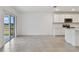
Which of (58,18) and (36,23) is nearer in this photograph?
(58,18)

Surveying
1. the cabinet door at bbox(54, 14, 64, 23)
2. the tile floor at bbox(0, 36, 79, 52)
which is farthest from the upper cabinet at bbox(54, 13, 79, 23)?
the tile floor at bbox(0, 36, 79, 52)

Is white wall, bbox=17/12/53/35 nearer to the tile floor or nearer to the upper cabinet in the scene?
the upper cabinet

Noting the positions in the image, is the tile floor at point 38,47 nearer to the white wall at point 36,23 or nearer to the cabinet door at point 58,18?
the cabinet door at point 58,18

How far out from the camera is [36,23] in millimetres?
14609

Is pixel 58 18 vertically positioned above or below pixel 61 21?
above

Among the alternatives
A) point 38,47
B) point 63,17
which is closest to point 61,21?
point 63,17

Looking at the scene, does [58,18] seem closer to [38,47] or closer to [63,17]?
[63,17]

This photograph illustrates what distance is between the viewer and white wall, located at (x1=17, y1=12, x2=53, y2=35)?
1444 centimetres

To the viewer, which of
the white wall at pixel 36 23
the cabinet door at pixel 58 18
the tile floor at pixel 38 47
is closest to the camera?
the tile floor at pixel 38 47

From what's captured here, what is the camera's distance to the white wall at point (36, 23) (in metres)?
14.4

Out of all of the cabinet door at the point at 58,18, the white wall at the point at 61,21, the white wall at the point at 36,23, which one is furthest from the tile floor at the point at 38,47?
the white wall at the point at 36,23

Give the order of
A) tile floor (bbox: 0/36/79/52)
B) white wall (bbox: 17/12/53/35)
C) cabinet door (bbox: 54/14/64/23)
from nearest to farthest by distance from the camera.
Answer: tile floor (bbox: 0/36/79/52), cabinet door (bbox: 54/14/64/23), white wall (bbox: 17/12/53/35)

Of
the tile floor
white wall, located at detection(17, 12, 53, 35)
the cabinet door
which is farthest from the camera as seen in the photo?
white wall, located at detection(17, 12, 53, 35)
